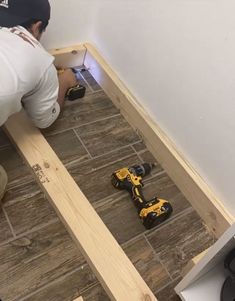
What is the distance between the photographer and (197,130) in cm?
123

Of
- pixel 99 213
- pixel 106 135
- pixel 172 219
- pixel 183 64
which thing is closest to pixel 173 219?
pixel 172 219

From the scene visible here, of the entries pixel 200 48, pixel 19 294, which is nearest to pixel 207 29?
pixel 200 48

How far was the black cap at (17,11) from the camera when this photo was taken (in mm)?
1006

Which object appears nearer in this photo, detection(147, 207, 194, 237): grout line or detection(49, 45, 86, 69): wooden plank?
detection(147, 207, 194, 237): grout line

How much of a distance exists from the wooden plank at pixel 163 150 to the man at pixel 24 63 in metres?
0.39

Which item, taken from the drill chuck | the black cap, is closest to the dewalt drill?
the drill chuck

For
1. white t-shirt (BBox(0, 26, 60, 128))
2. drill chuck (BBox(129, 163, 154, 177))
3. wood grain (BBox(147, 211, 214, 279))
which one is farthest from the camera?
drill chuck (BBox(129, 163, 154, 177))

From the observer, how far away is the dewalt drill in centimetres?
118

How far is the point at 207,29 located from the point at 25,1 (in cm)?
53

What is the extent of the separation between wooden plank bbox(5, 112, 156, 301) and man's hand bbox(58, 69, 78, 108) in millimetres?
174

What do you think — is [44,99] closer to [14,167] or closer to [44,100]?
[44,100]

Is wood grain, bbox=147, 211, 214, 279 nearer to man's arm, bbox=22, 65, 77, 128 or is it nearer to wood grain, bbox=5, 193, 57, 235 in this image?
wood grain, bbox=5, 193, 57, 235

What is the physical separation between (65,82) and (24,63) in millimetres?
509

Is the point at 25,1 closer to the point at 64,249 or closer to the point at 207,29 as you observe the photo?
the point at 207,29
